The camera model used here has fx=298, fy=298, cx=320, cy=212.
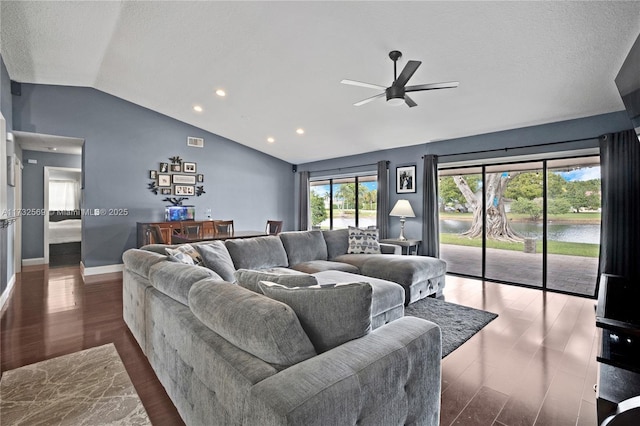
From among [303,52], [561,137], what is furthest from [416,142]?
[303,52]

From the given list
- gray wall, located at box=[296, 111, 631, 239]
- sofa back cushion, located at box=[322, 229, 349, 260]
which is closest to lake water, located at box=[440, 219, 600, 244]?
gray wall, located at box=[296, 111, 631, 239]

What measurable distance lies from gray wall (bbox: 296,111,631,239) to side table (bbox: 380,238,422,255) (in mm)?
253

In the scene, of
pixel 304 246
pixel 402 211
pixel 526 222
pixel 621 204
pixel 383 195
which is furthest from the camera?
pixel 383 195

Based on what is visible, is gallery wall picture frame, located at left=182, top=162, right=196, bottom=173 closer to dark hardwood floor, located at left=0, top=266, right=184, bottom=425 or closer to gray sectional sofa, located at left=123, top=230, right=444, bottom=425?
dark hardwood floor, located at left=0, top=266, right=184, bottom=425

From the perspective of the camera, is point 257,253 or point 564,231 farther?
point 564,231

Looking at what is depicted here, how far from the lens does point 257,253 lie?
372cm

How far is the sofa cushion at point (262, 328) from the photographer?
1.16 metres

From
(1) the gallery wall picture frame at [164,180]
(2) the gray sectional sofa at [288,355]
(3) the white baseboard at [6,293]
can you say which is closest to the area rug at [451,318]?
(2) the gray sectional sofa at [288,355]

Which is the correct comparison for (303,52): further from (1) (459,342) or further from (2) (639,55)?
(1) (459,342)

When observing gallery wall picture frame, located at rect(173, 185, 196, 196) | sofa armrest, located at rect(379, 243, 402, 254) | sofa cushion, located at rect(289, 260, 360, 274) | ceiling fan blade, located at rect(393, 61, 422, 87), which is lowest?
sofa cushion, located at rect(289, 260, 360, 274)

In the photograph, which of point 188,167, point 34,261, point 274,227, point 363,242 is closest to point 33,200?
point 34,261

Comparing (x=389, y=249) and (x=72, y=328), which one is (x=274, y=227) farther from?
(x=72, y=328)

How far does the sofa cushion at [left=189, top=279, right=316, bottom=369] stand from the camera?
3.81 feet

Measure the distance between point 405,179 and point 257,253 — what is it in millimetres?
3694
